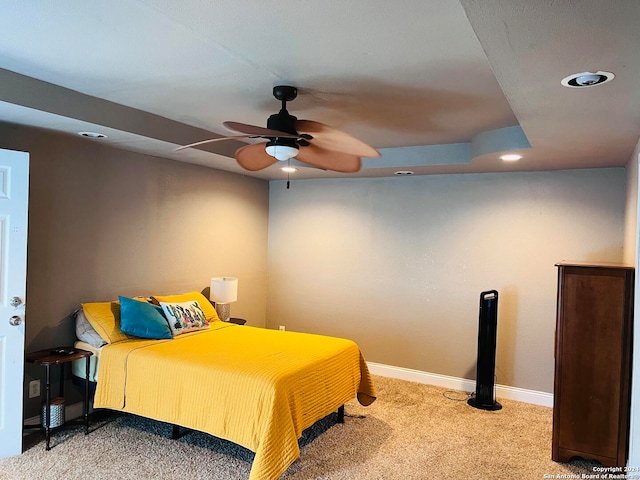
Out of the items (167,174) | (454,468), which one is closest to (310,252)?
(167,174)

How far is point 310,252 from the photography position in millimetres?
5582

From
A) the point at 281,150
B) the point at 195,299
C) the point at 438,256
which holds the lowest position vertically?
the point at 195,299

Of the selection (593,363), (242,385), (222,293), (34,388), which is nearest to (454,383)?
(593,363)

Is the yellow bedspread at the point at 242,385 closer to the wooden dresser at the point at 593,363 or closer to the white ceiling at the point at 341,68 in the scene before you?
the wooden dresser at the point at 593,363

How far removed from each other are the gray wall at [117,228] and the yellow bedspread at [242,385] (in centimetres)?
68

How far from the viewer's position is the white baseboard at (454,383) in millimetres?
4340

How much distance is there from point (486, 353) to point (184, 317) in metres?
2.70

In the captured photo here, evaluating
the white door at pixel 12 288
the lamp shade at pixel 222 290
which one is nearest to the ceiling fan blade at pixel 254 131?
the white door at pixel 12 288

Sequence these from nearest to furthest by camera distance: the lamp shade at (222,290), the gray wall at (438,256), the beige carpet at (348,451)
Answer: the beige carpet at (348,451) < the gray wall at (438,256) < the lamp shade at (222,290)

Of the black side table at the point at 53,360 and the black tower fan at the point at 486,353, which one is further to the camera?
the black tower fan at the point at 486,353

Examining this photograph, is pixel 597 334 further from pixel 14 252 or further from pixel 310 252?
pixel 14 252

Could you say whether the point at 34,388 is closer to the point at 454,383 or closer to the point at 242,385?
the point at 242,385

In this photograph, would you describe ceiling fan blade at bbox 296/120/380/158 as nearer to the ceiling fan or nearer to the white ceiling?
the ceiling fan

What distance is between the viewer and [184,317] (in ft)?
13.1
